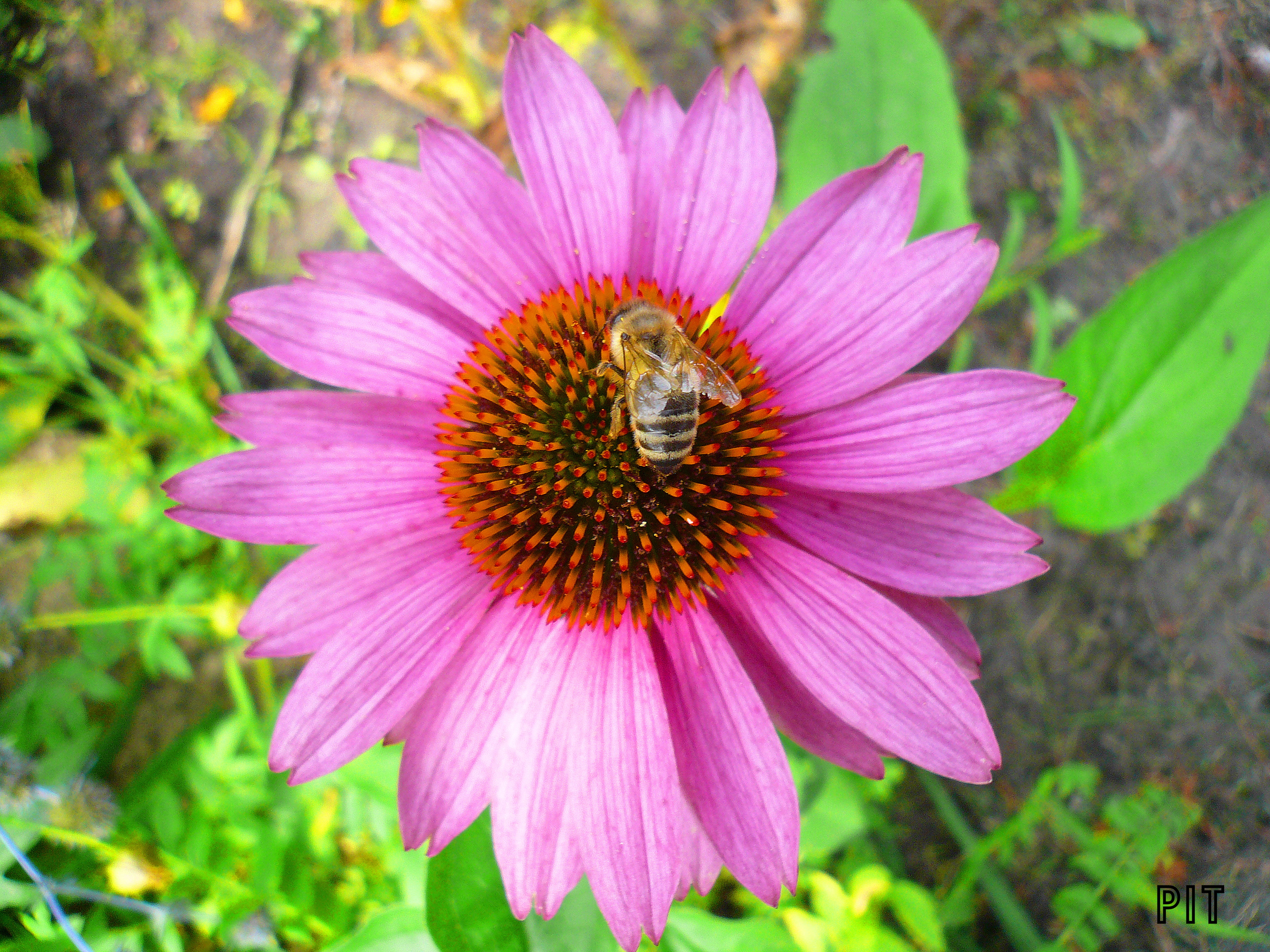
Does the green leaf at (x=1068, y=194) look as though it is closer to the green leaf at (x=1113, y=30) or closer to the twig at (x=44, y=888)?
the green leaf at (x=1113, y=30)

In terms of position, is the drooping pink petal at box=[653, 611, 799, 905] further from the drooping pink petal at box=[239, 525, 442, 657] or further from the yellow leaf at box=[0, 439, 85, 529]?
the yellow leaf at box=[0, 439, 85, 529]

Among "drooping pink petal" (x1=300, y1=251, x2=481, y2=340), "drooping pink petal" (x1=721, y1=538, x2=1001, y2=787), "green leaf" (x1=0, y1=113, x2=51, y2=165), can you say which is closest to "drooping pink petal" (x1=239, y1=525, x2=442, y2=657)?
"drooping pink petal" (x1=300, y1=251, x2=481, y2=340)

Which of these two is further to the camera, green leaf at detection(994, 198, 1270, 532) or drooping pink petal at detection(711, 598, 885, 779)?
green leaf at detection(994, 198, 1270, 532)

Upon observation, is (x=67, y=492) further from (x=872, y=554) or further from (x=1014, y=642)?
(x=1014, y=642)

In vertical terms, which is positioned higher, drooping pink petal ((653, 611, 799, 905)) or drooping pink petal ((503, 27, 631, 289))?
drooping pink petal ((503, 27, 631, 289))

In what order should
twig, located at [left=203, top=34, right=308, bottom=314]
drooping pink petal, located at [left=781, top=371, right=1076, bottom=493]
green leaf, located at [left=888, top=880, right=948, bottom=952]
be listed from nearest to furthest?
drooping pink petal, located at [left=781, top=371, right=1076, bottom=493] → green leaf, located at [left=888, top=880, right=948, bottom=952] → twig, located at [left=203, top=34, right=308, bottom=314]

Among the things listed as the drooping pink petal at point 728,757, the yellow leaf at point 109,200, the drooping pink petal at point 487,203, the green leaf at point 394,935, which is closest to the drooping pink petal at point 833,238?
the drooping pink petal at point 487,203
